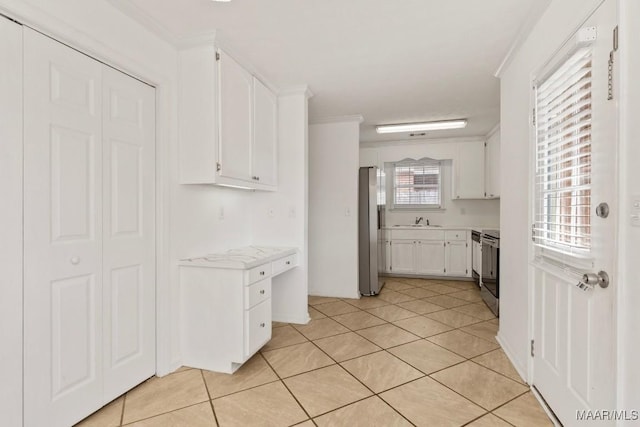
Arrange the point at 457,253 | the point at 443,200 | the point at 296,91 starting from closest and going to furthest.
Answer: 1. the point at 296,91
2. the point at 457,253
3. the point at 443,200

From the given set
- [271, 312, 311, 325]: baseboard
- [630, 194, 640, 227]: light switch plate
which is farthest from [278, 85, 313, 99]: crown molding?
[630, 194, 640, 227]: light switch plate

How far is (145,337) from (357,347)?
1.61 m

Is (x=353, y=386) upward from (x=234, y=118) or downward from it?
downward

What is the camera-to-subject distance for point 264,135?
10.2 ft

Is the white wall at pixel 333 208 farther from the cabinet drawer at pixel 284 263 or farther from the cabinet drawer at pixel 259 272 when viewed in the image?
the cabinet drawer at pixel 259 272

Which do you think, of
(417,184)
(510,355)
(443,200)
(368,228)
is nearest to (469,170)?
(443,200)

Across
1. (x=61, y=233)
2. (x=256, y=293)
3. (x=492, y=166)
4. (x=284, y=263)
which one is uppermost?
(x=492, y=166)

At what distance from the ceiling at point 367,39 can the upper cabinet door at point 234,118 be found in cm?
18

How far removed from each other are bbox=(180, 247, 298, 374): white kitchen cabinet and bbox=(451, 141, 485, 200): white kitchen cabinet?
13.9 feet

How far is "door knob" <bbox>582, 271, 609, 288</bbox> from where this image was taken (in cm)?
135

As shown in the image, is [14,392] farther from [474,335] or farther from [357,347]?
[474,335]

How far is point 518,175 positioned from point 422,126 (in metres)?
2.49

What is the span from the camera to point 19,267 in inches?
59.9

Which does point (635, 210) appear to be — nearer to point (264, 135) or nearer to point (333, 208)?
point (264, 135)
